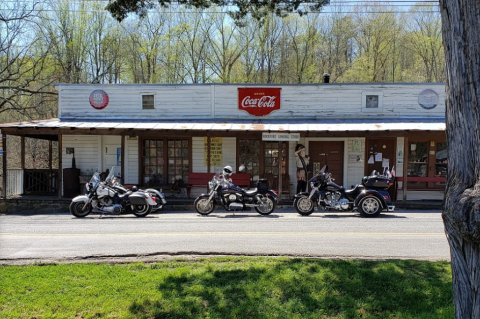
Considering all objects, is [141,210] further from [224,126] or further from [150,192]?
[224,126]

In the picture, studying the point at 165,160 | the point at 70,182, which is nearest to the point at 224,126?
the point at 165,160

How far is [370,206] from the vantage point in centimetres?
1086

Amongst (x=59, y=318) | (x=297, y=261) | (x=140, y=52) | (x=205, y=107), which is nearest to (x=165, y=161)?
(x=205, y=107)

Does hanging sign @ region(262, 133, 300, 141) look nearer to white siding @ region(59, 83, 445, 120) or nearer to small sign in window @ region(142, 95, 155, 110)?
white siding @ region(59, 83, 445, 120)

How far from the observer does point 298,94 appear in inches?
631

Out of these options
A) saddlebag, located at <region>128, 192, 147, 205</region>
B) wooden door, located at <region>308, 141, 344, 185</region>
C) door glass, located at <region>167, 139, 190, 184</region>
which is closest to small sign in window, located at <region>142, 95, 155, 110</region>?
door glass, located at <region>167, 139, 190, 184</region>

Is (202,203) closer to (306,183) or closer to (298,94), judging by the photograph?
(306,183)

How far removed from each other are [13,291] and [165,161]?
38.6 feet

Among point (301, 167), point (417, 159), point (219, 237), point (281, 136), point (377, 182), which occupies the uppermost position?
point (281, 136)

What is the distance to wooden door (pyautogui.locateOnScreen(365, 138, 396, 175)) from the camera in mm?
15609

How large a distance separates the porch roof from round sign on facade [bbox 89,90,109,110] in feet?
A: 3.05

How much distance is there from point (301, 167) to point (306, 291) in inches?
422

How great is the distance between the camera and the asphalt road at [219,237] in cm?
624

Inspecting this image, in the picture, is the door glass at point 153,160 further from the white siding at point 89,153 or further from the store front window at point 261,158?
the store front window at point 261,158
